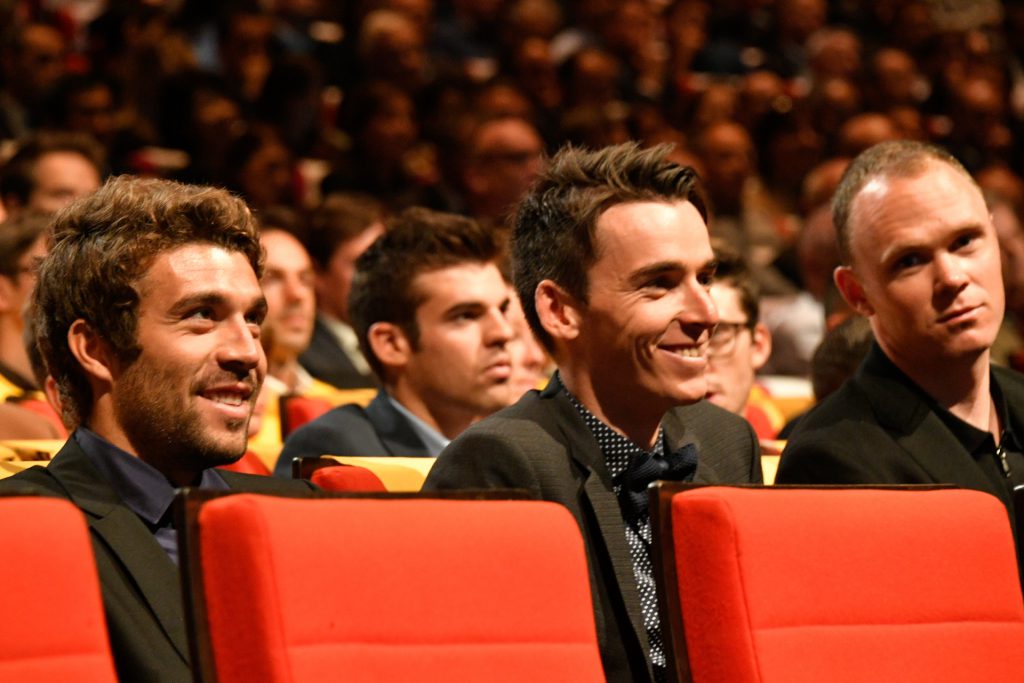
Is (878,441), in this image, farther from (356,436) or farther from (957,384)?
(356,436)

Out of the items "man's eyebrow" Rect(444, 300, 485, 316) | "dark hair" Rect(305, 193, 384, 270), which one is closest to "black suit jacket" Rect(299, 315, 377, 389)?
"dark hair" Rect(305, 193, 384, 270)

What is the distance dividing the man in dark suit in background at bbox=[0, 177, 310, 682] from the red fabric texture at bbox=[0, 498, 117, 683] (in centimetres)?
45

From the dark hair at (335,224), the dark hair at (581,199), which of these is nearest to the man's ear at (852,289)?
the dark hair at (581,199)

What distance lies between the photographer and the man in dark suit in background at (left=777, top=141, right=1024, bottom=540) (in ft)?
7.20

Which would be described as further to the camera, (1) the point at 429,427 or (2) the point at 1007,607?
(1) the point at 429,427

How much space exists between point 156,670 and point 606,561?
0.55 metres

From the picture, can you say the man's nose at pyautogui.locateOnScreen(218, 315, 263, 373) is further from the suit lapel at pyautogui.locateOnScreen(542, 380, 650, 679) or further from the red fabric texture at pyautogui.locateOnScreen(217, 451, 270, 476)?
the red fabric texture at pyautogui.locateOnScreen(217, 451, 270, 476)

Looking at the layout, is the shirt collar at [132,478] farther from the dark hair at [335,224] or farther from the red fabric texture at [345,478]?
the dark hair at [335,224]

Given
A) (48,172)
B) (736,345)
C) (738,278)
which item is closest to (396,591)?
(736,345)

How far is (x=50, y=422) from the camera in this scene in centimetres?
263

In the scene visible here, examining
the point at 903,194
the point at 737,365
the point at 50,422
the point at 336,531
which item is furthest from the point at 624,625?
the point at 737,365

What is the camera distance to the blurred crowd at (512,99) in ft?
17.0

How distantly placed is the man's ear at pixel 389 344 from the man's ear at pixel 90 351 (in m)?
1.31

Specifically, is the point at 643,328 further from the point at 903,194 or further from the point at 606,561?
the point at 903,194
